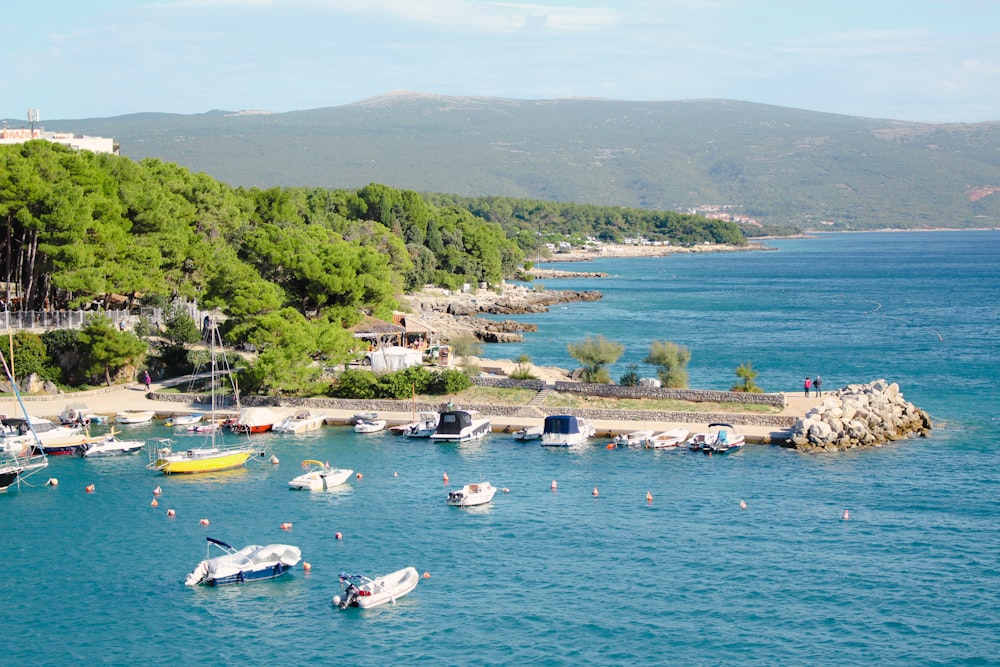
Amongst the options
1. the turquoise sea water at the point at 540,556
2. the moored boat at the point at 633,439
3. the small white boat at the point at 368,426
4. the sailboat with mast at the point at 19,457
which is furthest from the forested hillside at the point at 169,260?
the moored boat at the point at 633,439

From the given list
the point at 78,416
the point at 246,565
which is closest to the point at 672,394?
the point at 246,565

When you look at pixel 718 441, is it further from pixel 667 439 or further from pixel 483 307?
pixel 483 307

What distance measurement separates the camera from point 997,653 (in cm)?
2211

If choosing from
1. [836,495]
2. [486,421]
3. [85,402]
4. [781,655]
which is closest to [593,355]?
[486,421]

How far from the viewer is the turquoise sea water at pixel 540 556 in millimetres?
22562

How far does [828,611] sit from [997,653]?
3.48 metres

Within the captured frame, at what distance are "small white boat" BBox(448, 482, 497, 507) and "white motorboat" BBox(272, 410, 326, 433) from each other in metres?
11.7

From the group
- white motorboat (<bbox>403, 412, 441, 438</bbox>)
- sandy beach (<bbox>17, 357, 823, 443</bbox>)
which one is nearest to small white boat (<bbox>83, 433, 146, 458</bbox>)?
sandy beach (<bbox>17, 357, 823, 443</bbox>)

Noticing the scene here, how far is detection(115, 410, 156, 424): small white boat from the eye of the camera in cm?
4269

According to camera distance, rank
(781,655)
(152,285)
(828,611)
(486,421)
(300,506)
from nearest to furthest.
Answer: (781,655), (828,611), (300,506), (486,421), (152,285)

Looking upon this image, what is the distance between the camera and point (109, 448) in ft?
125

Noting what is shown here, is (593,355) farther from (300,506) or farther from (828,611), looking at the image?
(828,611)

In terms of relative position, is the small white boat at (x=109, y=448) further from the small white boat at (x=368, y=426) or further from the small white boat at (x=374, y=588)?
the small white boat at (x=374, y=588)

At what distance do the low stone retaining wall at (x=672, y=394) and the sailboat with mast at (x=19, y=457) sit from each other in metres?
19.7
